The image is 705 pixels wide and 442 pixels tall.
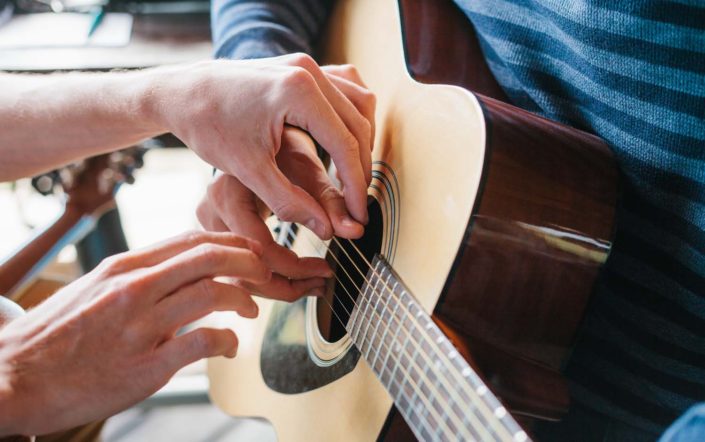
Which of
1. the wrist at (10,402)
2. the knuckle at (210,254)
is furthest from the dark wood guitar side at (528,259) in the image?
the wrist at (10,402)

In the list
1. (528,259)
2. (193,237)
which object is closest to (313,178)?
(193,237)

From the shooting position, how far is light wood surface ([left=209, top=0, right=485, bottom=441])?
51cm

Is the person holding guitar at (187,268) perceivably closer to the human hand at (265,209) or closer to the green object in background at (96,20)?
the human hand at (265,209)

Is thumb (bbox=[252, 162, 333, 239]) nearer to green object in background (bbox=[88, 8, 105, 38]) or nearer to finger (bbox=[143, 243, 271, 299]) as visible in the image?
finger (bbox=[143, 243, 271, 299])

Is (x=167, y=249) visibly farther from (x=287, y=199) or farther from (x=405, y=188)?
(x=405, y=188)

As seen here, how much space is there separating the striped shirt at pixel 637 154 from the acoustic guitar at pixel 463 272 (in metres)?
0.04

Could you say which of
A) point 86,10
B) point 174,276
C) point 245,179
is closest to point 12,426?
point 174,276

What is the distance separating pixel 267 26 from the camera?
0.89 metres

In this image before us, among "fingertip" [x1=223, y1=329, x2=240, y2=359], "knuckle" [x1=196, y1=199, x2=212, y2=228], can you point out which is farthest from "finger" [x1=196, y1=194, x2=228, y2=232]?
"fingertip" [x1=223, y1=329, x2=240, y2=359]

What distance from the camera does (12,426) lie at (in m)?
0.54

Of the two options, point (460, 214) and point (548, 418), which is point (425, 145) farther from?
point (548, 418)

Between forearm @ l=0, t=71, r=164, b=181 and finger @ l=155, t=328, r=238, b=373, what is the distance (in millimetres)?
257

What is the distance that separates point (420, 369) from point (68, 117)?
0.53 m

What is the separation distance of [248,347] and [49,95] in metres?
0.41
